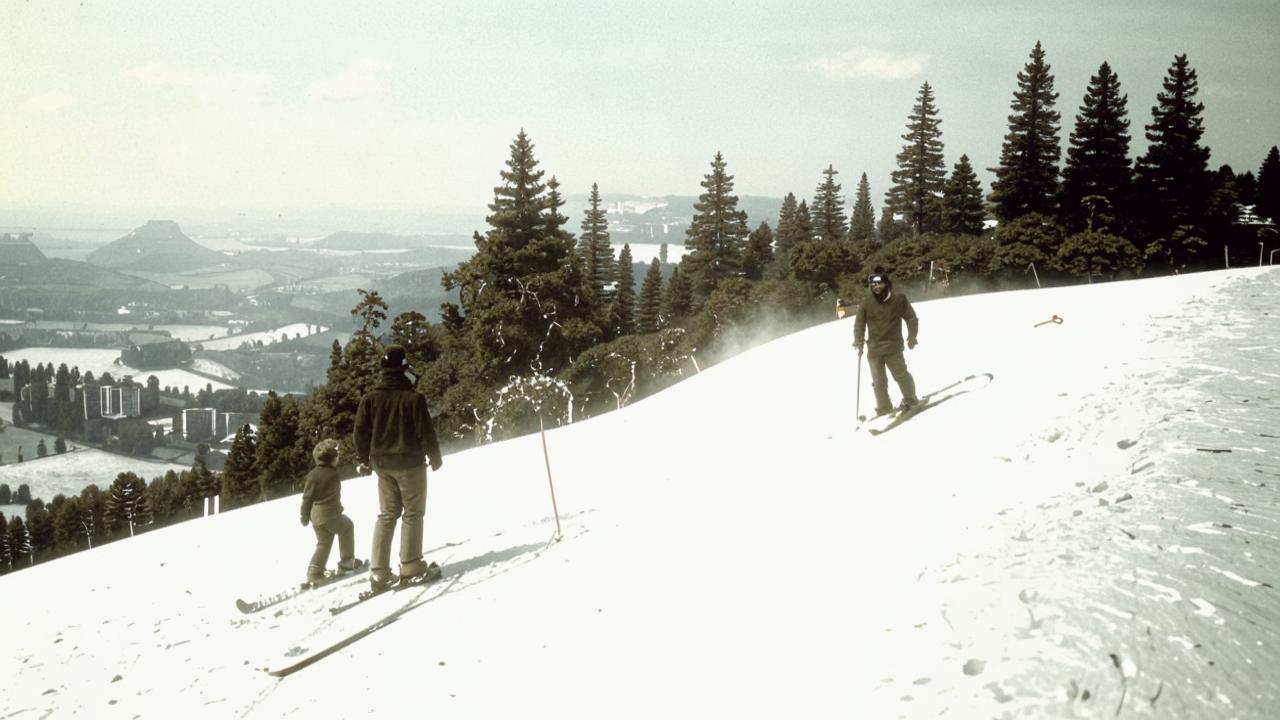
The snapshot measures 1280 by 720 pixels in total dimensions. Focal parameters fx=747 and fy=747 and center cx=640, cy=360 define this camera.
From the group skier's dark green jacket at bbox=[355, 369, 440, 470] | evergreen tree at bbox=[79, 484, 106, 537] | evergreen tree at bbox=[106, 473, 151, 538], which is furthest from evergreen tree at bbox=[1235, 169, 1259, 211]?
evergreen tree at bbox=[79, 484, 106, 537]

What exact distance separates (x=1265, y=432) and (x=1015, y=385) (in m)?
4.19

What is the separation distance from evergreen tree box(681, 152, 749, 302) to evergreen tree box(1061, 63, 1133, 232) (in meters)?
31.6

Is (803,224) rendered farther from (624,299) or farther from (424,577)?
(424,577)

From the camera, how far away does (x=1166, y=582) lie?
174 inches

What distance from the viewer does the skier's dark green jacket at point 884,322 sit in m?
10.8

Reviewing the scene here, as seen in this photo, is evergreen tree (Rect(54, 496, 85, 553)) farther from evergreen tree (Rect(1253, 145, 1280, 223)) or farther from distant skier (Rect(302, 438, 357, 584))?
evergreen tree (Rect(1253, 145, 1280, 223))

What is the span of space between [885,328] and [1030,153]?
6243cm

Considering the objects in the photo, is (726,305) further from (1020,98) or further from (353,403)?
(1020,98)

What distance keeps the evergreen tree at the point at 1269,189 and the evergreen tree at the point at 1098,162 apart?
1832 cm

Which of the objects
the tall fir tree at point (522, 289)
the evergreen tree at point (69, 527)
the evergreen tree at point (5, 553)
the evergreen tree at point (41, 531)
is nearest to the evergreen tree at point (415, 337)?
the tall fir tree at point (522, 289)

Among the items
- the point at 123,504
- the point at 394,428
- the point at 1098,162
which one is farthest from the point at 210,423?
the point at 394,428

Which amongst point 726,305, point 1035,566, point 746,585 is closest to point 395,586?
point 746,585

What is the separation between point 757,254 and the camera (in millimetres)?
105812

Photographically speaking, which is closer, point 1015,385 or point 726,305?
point 1015,385
